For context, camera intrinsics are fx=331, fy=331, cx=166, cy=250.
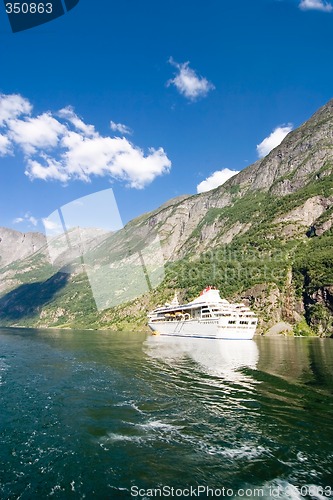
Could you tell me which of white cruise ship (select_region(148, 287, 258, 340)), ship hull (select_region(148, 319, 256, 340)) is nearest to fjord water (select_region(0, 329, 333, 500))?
ship hull (select_region(148, 319, 256, 340))

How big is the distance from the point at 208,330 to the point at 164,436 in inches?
2717

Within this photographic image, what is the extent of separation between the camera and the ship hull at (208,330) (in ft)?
253

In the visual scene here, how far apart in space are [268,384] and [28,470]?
751 inches

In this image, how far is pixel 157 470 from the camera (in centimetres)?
1129

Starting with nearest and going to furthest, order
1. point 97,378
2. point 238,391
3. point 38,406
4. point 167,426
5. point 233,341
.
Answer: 1. point 167,426
2. point 38,406
3. point 238,391
4. point 97,378
5. point 233,341

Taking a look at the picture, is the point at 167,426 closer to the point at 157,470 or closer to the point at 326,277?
the point at 157,470

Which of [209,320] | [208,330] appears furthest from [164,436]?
[209,320]

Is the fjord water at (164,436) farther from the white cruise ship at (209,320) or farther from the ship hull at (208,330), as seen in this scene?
the white cruise ship at (209,320)

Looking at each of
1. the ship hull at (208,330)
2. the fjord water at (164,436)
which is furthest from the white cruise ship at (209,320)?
the fjord water at (164,436)

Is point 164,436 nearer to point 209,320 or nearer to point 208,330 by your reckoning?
point 208,330

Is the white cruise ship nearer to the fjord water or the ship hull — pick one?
the ship hull

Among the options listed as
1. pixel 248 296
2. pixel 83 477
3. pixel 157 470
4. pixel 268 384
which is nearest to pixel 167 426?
pixel 157 470

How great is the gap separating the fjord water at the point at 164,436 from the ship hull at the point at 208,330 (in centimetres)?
4996

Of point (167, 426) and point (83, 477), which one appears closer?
point (83, 477)
